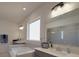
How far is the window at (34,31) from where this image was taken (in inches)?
124

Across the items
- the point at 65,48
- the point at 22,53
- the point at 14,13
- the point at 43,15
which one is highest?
the point at 14,13

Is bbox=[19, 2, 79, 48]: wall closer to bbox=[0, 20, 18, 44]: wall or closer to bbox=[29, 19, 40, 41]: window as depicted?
bbox=[29, 19, 40, 41]: window

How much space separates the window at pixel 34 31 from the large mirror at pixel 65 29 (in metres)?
0.45

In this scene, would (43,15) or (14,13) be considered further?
(14,13)

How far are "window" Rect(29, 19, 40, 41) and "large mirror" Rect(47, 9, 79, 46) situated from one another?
45 centimetres

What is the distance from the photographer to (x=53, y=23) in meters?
2.64

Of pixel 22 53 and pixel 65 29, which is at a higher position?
pixel 65 29

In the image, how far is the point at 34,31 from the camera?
343 centimetres

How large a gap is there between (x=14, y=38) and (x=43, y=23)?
1307 millimetres

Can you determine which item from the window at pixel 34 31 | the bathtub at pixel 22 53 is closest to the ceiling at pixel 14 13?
the window at pixel 34 31

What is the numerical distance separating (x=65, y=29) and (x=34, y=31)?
56.5 inches

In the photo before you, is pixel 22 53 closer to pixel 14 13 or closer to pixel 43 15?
pixel 43 15

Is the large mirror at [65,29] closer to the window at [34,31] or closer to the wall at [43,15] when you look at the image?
the wall at [43,15]

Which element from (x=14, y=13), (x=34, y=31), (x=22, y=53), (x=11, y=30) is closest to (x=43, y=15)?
(x=34, y=31)
